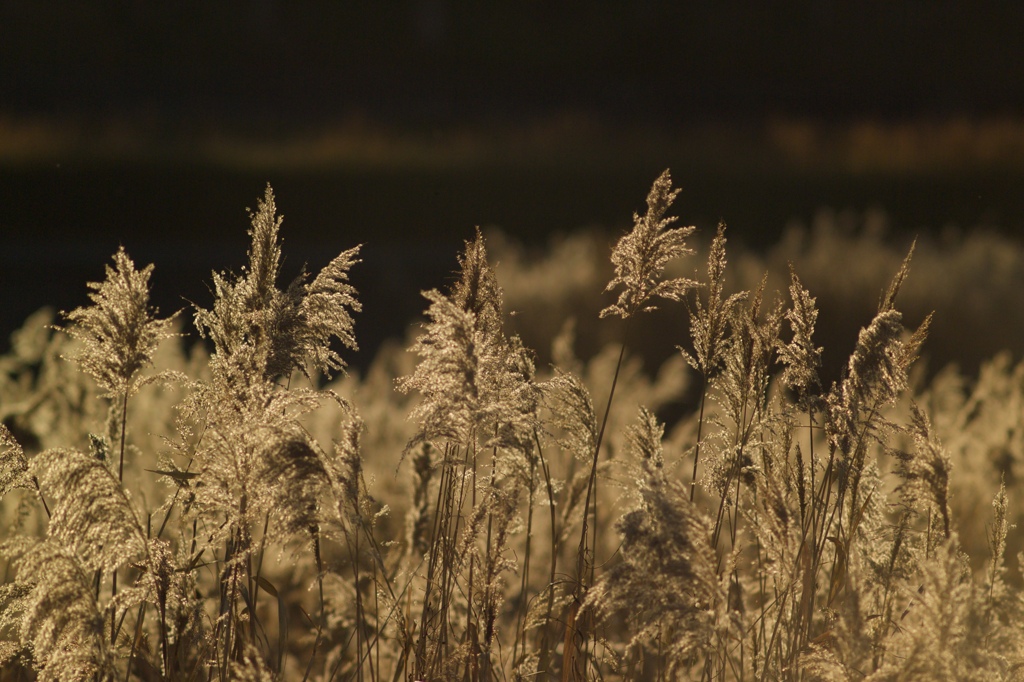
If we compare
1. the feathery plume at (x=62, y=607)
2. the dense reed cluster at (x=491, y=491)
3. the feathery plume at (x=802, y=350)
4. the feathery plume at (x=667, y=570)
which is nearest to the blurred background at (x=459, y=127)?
the dense reed cluster at (x=491, y=491)

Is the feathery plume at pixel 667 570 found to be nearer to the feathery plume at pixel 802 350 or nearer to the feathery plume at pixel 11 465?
the feathery plume at pixel 802 350

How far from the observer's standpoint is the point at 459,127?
2089cm

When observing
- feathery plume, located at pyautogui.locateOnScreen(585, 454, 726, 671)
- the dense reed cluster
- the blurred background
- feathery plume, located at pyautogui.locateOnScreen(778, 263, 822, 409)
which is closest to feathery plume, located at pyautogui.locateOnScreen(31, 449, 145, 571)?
the dense reed cluster

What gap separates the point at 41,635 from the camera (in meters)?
2.08

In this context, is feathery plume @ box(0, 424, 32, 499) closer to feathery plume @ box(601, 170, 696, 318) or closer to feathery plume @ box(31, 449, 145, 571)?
feathery plume @ box(31, 449, 145, 571)

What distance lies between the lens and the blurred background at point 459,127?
16.9m

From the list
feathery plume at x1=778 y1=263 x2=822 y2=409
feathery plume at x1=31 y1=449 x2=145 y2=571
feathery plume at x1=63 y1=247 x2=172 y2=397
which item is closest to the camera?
feathery plume at x1=31 y1=449 x2=145 y2=571

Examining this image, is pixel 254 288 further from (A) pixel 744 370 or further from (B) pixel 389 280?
(B) pixel 389 280

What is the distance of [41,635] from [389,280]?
39.8 feet

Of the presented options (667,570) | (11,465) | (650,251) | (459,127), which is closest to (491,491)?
(667,570)

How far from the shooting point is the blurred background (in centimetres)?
1691

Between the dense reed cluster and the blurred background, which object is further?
the blurred background

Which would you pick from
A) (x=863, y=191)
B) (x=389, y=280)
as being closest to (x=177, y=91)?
(x=389, y=280)

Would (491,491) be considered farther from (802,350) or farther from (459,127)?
(459,127)
